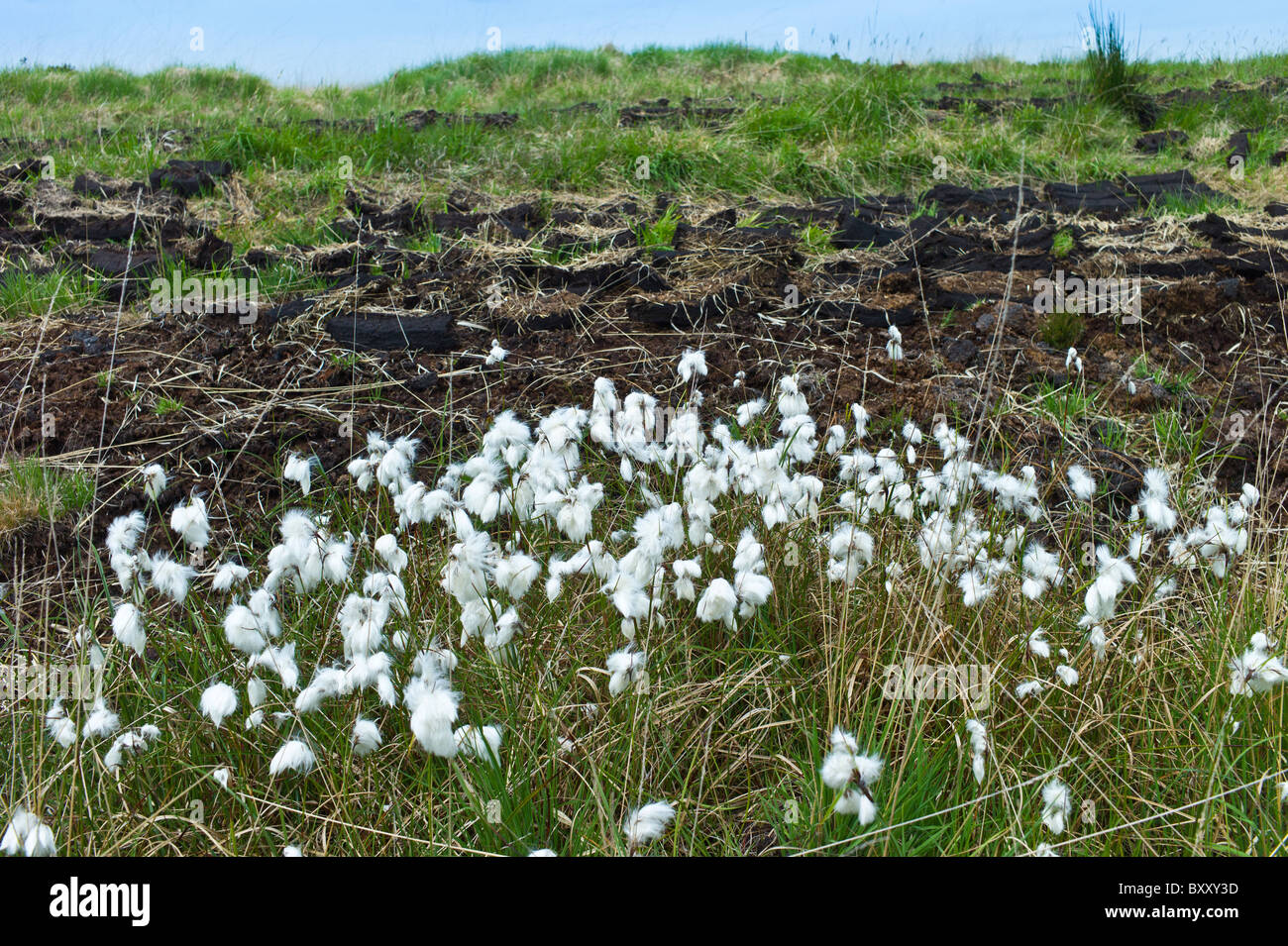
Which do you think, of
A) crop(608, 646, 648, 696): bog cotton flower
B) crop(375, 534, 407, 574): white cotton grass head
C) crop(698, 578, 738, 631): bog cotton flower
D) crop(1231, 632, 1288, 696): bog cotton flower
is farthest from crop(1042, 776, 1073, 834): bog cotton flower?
crop(375, 534, 407, 574): white cotton grass head

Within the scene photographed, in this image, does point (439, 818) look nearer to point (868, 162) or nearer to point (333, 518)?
point (333, 518)

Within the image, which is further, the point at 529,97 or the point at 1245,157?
the point at 529,97

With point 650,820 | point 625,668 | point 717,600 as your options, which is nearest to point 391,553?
point 625,668

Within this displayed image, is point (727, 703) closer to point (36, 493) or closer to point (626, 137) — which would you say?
point (36, 493)

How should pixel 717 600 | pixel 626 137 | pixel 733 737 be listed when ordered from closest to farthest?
pixel 717 600
pixel 733 737
pixel 626 137

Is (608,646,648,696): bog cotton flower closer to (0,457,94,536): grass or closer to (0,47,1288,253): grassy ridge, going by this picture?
(0,457,94,536): grass

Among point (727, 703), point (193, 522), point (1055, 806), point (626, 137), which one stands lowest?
point (1055, 806)

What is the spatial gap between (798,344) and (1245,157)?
22.7 feet

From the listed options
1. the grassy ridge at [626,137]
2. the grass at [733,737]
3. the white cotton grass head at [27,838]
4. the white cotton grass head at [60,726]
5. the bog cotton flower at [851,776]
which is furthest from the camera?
the grassy ridge at [626,137]

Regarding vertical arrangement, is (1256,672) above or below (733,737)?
above

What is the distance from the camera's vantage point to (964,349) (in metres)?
4.72

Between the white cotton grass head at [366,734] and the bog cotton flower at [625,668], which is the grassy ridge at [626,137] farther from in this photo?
the white cotton grass head at [366,734]

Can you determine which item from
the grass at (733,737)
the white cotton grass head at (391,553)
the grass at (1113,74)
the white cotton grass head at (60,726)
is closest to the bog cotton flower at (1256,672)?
the grass at (733,737)

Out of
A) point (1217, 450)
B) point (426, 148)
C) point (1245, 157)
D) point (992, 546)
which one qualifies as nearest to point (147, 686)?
point (992, 546)
